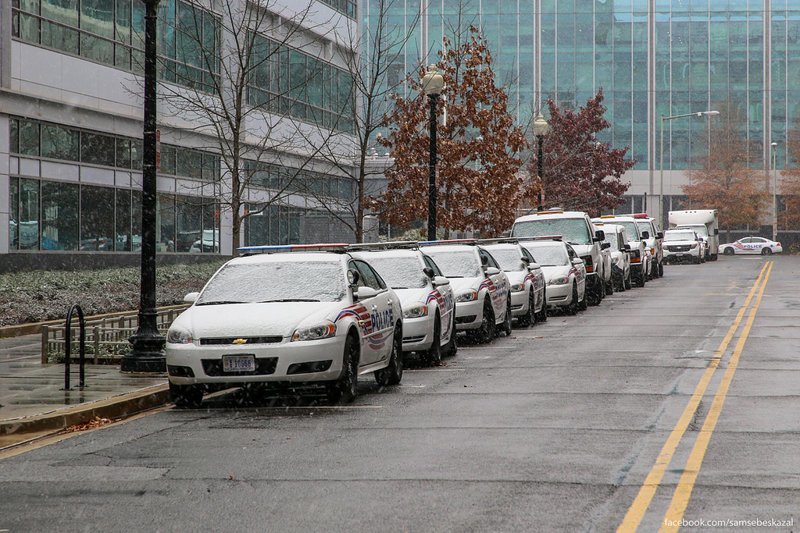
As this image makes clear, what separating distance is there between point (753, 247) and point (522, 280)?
64.8 metres

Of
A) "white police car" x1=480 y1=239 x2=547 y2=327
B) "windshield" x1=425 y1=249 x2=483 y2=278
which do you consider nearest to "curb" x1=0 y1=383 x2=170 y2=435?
"windshield" x1=425 y1=249 x2=483 y2=278

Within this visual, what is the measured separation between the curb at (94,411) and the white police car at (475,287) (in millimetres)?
7726

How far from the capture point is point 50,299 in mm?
24750

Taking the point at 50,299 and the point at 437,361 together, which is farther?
the point at 50,299

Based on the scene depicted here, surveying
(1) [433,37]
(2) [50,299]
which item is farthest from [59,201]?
(1) [433,37]

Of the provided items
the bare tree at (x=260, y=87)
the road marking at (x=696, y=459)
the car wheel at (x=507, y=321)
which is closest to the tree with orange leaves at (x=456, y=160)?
the bare tree at (x=260, y=87)

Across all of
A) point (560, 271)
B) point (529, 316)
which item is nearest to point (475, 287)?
point (529, 316)

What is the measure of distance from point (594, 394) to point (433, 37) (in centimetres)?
7874

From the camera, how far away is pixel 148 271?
15867mm

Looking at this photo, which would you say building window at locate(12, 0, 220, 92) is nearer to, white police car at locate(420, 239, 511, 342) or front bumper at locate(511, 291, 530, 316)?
white police car at locate(420, 239, 511, 342)

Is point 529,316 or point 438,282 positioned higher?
point 438,282

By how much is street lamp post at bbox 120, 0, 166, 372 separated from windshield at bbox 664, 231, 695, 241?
1935 inches

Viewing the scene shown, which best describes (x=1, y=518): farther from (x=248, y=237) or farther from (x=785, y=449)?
(x=248, y=237)

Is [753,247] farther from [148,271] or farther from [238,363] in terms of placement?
[238,363]
